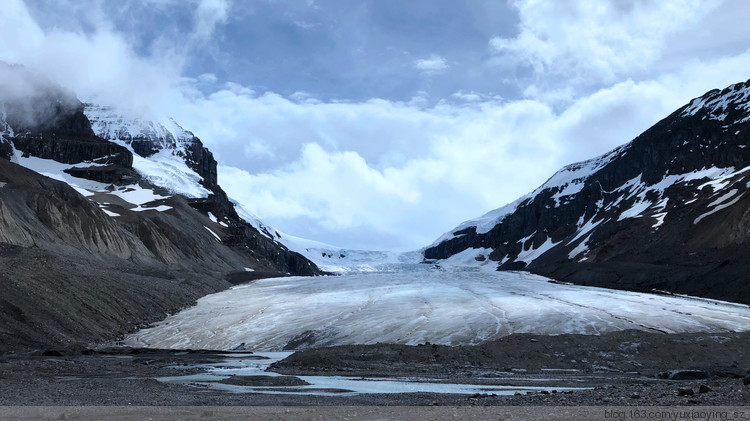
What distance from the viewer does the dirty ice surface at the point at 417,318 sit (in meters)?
51.0

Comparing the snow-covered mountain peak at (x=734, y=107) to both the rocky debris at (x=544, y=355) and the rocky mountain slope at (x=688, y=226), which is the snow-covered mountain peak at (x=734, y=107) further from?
the rocky debris at (x=544, y=355)

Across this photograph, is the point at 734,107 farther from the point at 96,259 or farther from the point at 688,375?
the point at 688,375

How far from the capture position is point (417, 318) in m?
56.0

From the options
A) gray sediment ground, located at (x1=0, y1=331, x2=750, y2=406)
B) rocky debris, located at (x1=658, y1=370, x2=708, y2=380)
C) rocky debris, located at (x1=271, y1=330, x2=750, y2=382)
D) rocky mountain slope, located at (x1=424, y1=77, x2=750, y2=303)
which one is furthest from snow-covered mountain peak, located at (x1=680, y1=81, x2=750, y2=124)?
rocky debris, located at (x1=658, y1=370, x2=708, y2=380)

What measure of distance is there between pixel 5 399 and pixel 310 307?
145 ft

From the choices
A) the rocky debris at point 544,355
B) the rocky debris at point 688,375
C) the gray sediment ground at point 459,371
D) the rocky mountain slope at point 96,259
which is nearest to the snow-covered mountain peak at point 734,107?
the rocky mountain slope at point 96,259

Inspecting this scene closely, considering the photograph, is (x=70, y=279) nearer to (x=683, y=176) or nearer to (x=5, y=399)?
(x=5, y=399)

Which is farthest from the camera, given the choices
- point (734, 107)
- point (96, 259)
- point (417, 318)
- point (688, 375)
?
point (734, 107)

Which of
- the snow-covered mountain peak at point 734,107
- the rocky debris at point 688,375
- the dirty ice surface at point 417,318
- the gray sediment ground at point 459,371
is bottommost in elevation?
the rocky debris at point 688,375

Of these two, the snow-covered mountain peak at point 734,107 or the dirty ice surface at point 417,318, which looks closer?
the dirty ice surface at point 417,318

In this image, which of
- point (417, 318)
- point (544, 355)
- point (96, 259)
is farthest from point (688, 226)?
point (96, 259)

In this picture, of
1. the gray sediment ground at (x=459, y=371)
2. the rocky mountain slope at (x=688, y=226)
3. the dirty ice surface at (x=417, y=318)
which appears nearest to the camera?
the gray sediment ground at (x=459, y=371)

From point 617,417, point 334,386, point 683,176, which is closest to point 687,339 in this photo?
point 334,386

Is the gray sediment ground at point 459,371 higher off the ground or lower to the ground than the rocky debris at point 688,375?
higher
